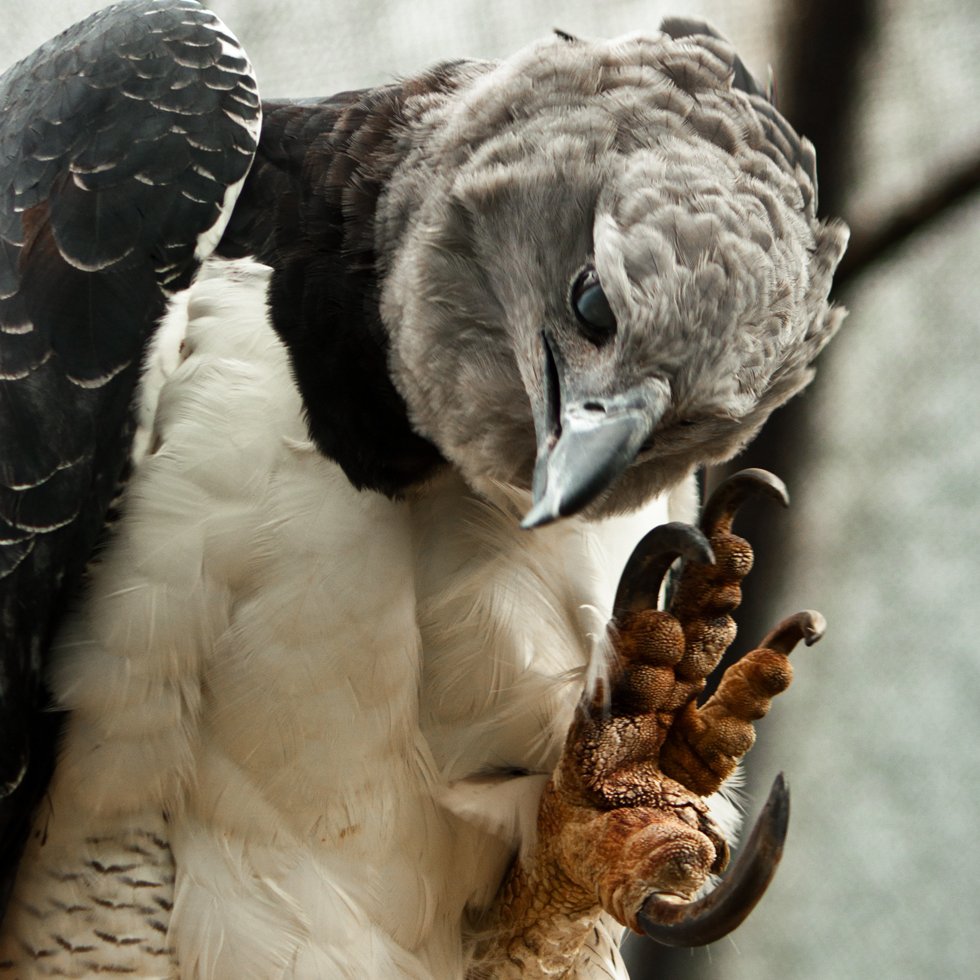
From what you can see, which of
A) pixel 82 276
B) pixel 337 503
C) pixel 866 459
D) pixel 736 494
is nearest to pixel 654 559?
pixel 736 494

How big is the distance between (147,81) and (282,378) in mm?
335

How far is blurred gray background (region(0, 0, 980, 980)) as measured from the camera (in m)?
2.10

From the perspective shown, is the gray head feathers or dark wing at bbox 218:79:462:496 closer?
the gray head feathers

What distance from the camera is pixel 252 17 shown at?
8.07 ft

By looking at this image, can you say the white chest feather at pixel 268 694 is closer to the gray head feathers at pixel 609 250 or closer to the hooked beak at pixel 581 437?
the gray head feathers at pixel 609 250

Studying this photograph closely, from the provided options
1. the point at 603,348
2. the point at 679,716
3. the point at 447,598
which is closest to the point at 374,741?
the point at 447,598

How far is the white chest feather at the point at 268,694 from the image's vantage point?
1256 mm

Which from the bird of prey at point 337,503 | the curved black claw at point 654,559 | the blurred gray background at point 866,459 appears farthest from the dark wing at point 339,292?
the blurred gray background at point 866,459

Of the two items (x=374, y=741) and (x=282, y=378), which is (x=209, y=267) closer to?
(x=282, y=378)

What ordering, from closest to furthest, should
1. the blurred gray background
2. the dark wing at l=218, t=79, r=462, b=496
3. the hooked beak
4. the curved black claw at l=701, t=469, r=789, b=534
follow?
1. the hooked beak
2. the dark wing at l=218, t=79, r=462, b=496
3. the curved black claw at l=701, t=469, r=789, b=534
4. the blurred gray background

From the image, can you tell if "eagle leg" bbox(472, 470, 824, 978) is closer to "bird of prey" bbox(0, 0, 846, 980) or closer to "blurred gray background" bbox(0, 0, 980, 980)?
"bird of prey" bbox(0, 0, 846, 980)

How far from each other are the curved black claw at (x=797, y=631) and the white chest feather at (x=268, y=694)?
199mm

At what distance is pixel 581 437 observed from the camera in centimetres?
100

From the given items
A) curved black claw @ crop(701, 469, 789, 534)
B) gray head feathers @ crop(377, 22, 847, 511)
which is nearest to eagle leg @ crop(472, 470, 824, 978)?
curved black claw @ crop(701, 469, 789, 534)
